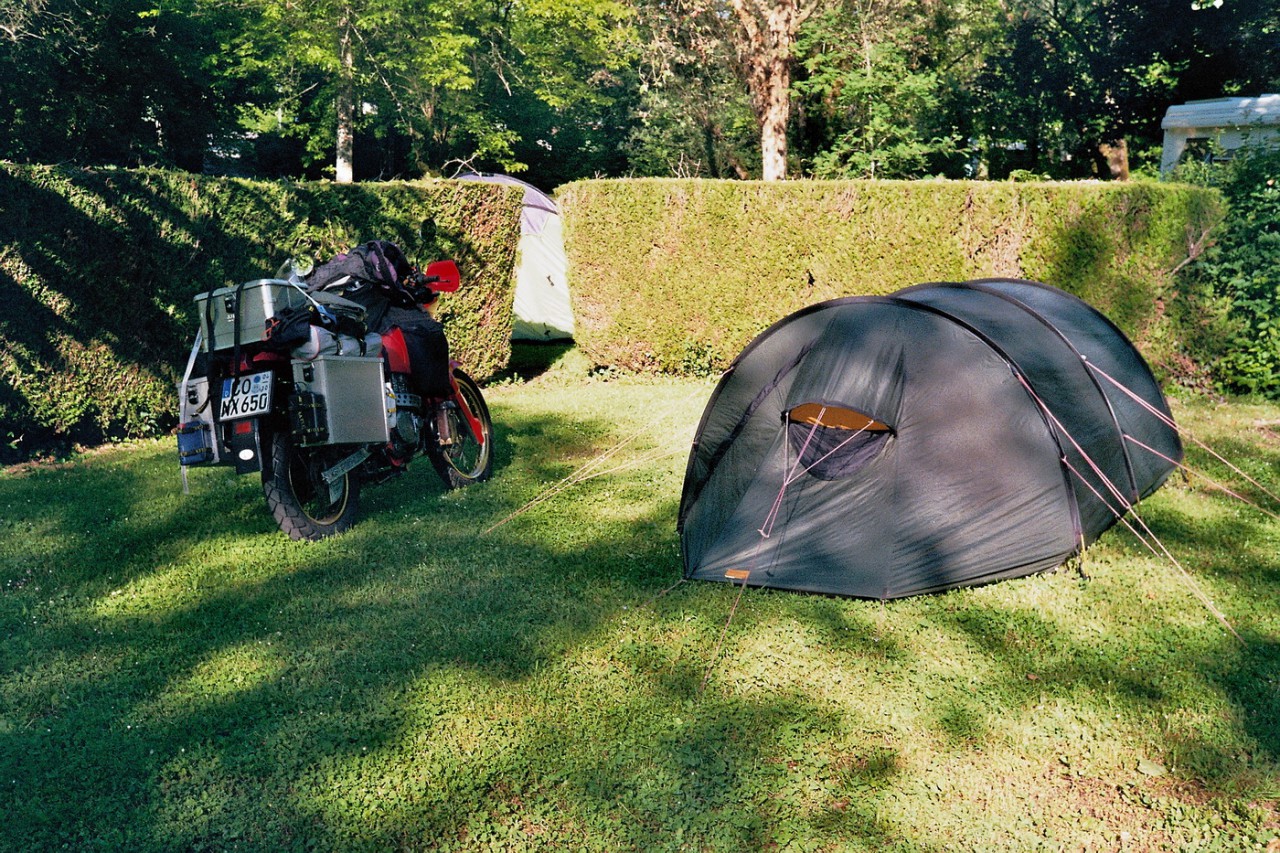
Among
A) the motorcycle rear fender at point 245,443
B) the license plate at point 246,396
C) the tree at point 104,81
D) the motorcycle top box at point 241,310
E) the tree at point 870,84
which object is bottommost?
the motorcycle rear fender at point 245,443

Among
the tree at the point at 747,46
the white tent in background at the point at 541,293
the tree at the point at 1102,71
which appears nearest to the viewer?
the white tent in background at the point at 541,293

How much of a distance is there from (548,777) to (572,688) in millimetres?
627

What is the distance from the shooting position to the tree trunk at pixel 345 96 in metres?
24.2

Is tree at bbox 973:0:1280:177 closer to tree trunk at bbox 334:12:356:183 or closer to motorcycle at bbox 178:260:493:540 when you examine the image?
tree trunk at bbox 334:12:356:183

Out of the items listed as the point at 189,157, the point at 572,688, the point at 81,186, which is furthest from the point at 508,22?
the point at 572,688

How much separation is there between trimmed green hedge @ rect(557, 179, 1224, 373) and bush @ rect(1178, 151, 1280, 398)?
0.25 m

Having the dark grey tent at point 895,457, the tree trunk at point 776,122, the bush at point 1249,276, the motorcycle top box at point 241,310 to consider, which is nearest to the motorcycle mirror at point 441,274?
the motorcycle top box at point 241,310

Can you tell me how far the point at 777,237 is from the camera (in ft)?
35.8

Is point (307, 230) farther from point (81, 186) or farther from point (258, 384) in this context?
point (258, 384)

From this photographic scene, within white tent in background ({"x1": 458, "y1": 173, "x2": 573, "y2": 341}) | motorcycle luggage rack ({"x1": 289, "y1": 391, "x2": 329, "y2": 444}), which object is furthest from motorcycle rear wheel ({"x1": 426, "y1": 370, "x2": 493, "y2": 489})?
white tent in background ({"x1": 458, "y1": 173, "x2": 573, "y2": 341})

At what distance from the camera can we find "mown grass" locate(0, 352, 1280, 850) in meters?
3.30

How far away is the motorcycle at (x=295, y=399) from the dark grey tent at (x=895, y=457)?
195 centimetres

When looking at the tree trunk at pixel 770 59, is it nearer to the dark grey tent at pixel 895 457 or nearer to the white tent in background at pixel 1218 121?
the white tent in background at pixel 1218 121

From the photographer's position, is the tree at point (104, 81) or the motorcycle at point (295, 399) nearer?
the motorcycle at point (295, 399)
